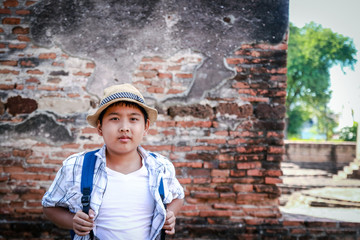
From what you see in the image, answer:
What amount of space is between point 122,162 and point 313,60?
1042 inches

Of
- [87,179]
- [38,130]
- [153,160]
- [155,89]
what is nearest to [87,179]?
[87,179]

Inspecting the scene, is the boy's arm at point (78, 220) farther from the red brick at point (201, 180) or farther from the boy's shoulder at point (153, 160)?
the red brick at point (201, 180)

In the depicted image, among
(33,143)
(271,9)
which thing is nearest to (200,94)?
(271,9)

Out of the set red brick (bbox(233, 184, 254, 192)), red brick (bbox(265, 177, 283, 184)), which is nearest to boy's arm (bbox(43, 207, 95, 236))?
red brick (bbox(233, 184, 254, 192))

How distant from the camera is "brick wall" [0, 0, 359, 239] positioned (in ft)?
9.49

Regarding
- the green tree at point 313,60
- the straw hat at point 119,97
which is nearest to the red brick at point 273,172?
the straw hat at point 119,97

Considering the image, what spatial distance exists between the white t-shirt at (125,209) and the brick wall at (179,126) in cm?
135

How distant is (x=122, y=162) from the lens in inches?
66.9

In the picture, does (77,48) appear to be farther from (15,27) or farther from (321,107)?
(321,107)

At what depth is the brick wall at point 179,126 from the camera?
2.89 meters

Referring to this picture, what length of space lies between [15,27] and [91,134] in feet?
4.88

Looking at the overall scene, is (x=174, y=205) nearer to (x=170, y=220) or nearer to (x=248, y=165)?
(x=170, y=220)

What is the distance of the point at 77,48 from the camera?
2.95 metres

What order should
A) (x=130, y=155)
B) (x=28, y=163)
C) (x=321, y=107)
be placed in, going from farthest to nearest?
(x=321, y=107)
(x=28, y=163)
(x=130, y=155)
